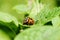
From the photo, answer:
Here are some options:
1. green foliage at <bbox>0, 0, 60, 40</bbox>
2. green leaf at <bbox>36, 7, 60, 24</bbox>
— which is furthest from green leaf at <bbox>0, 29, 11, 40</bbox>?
green leaf at <bbox>36, 7, 60, 24</bbox>

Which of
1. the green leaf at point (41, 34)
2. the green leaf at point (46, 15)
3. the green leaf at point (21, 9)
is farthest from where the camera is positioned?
the green leaf at point (21, 9)

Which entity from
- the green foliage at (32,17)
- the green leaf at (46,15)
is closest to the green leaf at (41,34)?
the green foliage at (32,17)

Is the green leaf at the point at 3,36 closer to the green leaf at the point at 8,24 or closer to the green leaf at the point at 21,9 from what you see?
the green leaf at the point at 8,24

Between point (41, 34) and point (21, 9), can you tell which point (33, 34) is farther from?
point (21, 9)

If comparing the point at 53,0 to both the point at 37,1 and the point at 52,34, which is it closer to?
A: the point at 37,1

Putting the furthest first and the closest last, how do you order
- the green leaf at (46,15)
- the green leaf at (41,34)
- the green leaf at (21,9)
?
the green leaf at (21,9) < the green leaf at (46,15) < the green leaf at (41,34)

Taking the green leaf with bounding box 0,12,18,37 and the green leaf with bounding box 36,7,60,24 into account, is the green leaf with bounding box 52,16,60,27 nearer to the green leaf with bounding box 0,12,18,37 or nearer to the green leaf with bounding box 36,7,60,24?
the green leaf with bounding box 36,7,60,24

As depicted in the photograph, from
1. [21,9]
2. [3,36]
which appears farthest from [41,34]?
[21,9]

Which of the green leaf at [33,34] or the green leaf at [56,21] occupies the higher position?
the green leaf at [56,21]

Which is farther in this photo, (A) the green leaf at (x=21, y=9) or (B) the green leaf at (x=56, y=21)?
(A) the green leaf at (x=21, y=9)

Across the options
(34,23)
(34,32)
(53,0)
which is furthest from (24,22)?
(53,0)

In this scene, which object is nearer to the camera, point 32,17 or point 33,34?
point 33,34
